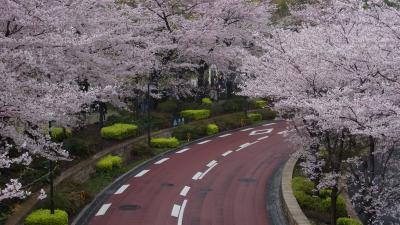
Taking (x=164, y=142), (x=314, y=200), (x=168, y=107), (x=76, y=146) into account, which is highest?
(x=168, y=107)

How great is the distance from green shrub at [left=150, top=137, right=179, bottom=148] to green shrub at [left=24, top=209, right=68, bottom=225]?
11911 millimetres

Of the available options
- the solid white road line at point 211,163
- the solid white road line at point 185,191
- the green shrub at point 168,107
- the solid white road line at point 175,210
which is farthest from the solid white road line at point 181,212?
the green shrub at point 168,107

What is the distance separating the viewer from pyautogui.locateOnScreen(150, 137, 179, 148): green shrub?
24.8 metres

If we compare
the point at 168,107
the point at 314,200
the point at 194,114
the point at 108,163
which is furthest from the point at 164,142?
the point at 314,200

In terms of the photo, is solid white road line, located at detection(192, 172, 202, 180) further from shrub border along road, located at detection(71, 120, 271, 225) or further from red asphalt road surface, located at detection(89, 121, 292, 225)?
shrub border along road, located at detection(71, 120, 271, 225)

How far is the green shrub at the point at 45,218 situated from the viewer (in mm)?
12523

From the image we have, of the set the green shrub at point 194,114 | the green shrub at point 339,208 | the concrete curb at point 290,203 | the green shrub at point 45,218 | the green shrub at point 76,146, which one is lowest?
the green shrub at point 339,208

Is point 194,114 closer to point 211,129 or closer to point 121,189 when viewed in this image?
point 211,129

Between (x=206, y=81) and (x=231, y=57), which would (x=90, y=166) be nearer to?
(x=231, y=57)

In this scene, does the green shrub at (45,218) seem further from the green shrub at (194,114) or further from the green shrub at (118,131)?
the green shrub at (194,114)

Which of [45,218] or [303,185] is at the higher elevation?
[45,218]

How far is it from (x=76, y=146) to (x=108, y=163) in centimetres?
167

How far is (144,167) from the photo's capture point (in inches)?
836

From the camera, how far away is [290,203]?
14.9 meters
